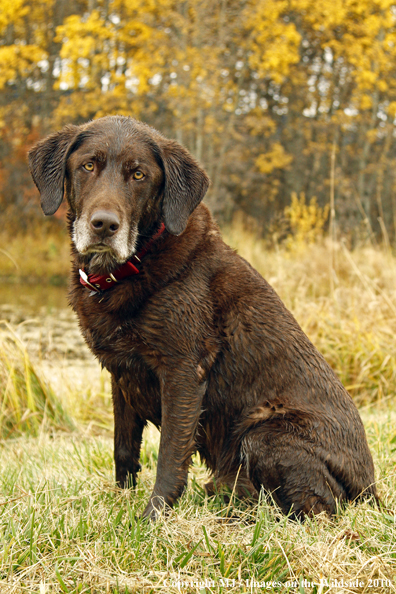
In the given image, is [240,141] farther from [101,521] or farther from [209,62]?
[101,521]

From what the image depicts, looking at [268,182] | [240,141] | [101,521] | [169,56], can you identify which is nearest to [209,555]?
[101,521]

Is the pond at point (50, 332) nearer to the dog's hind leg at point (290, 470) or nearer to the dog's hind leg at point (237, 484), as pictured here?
the dog's hind leg at point (237, 484)

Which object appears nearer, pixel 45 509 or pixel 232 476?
pixel 45 509

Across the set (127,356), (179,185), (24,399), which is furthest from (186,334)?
(24,399)

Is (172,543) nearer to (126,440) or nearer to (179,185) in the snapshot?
(126,440)

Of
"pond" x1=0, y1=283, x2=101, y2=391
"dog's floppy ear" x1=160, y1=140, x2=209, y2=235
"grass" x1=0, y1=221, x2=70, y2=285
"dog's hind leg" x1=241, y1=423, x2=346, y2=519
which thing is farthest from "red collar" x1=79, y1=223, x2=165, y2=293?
"grass" x1=0, y1=221, x2=70, y2=285

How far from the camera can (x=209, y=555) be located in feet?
6.89

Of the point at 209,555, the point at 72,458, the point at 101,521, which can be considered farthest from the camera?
the point at 72,458

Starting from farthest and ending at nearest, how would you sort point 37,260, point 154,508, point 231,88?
point 231,88, point 37,260, point 154,508

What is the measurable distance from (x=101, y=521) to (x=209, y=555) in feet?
1.70

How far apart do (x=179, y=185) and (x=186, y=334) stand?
0.69m

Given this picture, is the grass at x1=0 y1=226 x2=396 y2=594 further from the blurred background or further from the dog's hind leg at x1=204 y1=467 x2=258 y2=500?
the blurred background

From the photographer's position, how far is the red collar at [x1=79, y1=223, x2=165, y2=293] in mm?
2492

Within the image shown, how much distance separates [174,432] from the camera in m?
2.43
